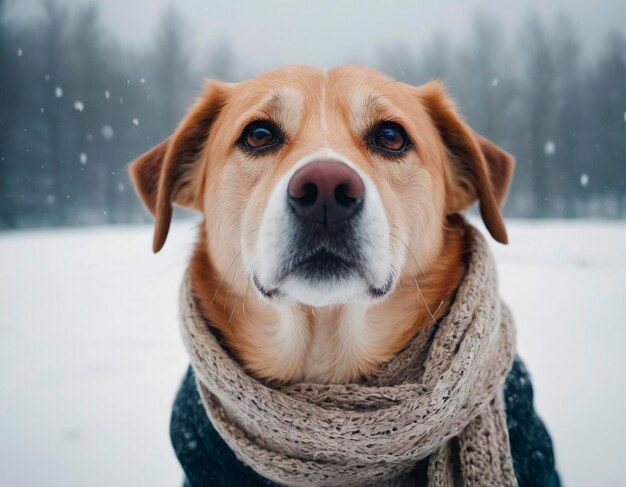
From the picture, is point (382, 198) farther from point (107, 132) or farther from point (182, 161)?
point (107, 132)

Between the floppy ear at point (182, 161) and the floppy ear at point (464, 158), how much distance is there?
1047 millimetres

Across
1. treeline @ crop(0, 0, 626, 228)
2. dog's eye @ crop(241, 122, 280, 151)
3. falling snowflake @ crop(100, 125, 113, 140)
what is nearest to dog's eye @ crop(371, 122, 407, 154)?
dog's eye @ crop(241, 122, 280, 151)

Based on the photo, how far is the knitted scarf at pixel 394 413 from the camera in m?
1.78

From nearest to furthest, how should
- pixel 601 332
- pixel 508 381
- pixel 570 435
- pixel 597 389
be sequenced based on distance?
pixel 508 381 → pixel 570 435 → pixel 597 389 → pixel 601 332

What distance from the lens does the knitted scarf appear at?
1780 millimetres

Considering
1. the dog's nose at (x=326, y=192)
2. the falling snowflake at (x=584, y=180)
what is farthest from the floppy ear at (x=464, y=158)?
the falling snowflake at (x=584, y=180)

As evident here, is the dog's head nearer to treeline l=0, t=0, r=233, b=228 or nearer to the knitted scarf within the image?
the knitted scarf

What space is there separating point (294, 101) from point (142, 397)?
266 centimetres

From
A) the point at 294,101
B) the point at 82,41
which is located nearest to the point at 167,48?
the point at 82,41

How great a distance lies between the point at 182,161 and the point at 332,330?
115 cm

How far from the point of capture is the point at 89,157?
35.6ft

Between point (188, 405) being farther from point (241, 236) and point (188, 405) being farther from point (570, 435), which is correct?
point (570, 435)

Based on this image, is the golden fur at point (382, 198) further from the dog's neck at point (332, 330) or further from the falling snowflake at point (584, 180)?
the falling snowflake at point (584, 180)

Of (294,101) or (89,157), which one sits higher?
(294,101)
